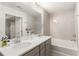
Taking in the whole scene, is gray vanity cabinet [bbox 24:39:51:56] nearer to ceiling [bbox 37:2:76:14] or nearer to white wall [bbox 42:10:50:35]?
white wall [bbox 42:10:50:35]

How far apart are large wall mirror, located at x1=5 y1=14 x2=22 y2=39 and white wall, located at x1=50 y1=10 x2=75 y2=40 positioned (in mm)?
763

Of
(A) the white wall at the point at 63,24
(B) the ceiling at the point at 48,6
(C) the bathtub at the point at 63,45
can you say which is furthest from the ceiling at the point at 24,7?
(C) the bathtub at the point at 63,45

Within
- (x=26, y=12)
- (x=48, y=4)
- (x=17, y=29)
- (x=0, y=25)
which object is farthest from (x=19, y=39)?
(x=48, y=4)

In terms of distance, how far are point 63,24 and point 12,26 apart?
1.13 m

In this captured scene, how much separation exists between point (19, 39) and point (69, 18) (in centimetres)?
Answer: 125

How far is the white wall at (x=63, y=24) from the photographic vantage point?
159 centimetres

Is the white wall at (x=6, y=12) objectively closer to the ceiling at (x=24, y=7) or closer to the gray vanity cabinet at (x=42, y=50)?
the ceiling at (x=24, y=7)

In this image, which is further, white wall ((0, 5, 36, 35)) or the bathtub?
the bathtub

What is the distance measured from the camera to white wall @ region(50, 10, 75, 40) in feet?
5.22

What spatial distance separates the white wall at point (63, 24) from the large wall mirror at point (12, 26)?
0.76 m

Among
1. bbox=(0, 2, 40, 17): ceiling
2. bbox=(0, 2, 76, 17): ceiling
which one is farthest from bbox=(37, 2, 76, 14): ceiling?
bbox=(0, 2, 40, 17): ceiling

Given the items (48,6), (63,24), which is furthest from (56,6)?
(63,24)

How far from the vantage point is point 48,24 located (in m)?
1.71

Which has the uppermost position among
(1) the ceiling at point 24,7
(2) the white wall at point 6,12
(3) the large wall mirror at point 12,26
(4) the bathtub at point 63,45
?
(1) the ceiling at point 24,7
